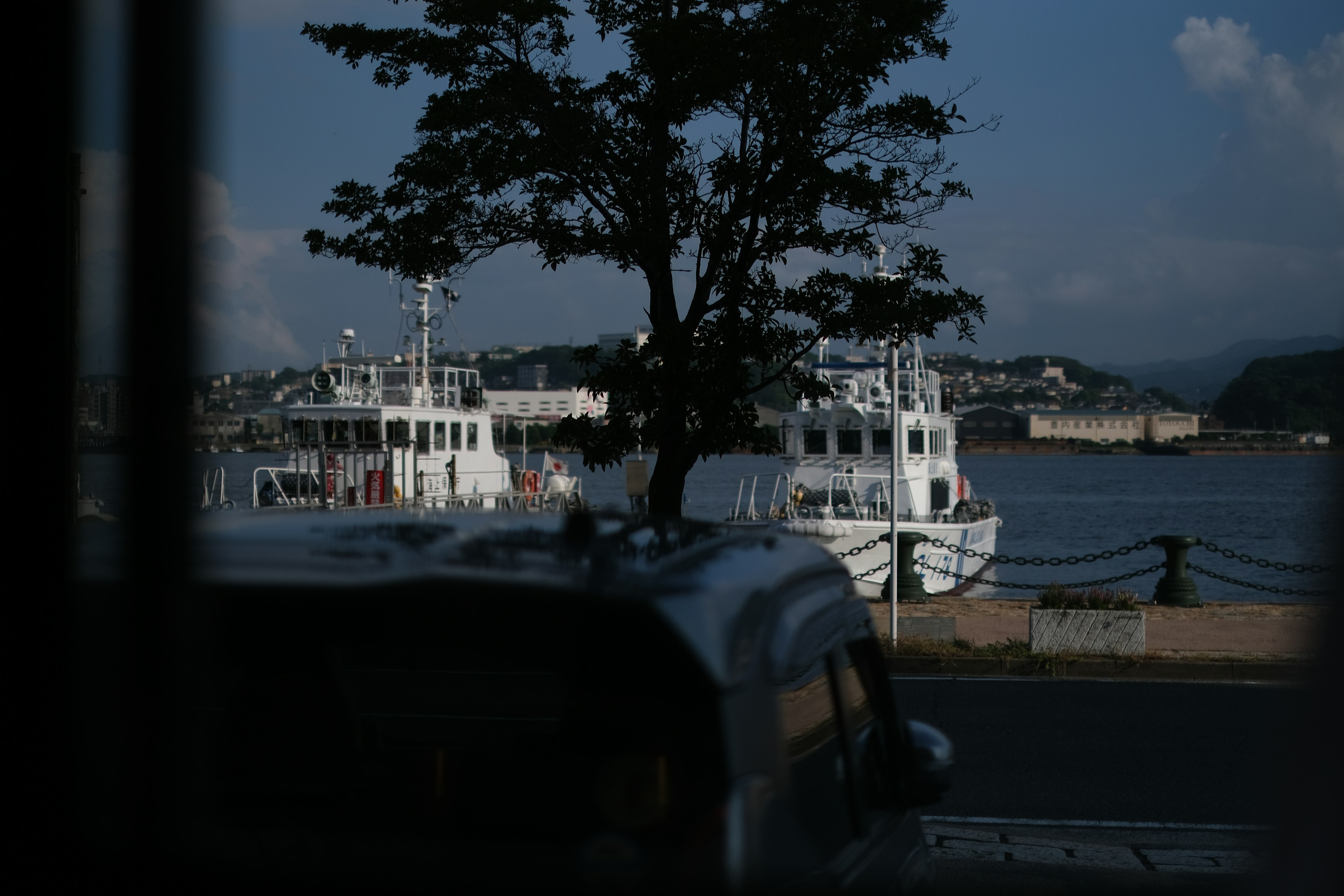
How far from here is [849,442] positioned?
34812mm

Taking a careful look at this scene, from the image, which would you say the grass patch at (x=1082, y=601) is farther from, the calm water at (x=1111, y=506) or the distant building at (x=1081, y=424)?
the distant building at (x=1081, y=424)

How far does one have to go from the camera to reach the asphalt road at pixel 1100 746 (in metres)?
7.51

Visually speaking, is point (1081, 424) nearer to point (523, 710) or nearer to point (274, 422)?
point (274, 422)

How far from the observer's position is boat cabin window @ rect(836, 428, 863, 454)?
1367 inches

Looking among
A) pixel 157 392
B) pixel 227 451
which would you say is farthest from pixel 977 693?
pixel 157 392

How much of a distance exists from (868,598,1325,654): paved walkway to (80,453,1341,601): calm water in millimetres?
1401

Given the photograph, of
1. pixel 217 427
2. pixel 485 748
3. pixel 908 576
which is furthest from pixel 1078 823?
pixel 908 576

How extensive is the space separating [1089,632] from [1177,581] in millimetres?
4502

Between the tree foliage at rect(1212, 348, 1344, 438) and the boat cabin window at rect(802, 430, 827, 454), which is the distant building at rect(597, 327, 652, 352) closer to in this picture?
the tree foliage at rect(1212, 348, 1344, 438)

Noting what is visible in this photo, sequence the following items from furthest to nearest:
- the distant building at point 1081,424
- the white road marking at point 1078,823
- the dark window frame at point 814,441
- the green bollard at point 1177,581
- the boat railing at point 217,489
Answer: the distant building at point 1081,424 < the dark window frame at point 814,441 < the green bollard at point 1177,581 < the boat railing at point 217,489 < the white road marking at point 1078,823

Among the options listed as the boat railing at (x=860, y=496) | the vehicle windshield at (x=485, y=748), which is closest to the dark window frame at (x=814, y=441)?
the boat railing at (x=860, y=496)

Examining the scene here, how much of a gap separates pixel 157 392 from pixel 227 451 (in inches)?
252

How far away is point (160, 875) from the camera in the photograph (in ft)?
7.27

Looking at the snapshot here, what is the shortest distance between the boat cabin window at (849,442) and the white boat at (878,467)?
20 millimetres
